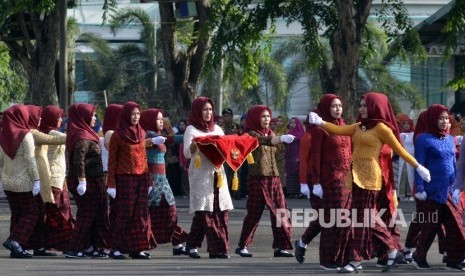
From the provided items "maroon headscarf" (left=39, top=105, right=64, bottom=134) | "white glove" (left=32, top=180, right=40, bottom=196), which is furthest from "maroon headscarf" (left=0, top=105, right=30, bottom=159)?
"white glove" (left=32, top=180, right=40, bottom=196)

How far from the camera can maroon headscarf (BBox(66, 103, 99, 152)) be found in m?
16.0

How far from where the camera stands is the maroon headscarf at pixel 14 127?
15961mm

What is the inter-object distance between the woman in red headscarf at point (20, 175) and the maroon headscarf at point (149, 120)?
1312 mm

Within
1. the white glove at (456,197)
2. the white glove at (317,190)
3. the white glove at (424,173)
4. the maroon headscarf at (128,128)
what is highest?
the maroon headscarf at (128,128)

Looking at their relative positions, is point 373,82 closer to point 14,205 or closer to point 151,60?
point 151,60

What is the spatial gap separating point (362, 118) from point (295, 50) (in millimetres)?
42500

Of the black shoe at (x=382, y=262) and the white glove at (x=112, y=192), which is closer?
Result: the black shoe at (x=382, y=262)

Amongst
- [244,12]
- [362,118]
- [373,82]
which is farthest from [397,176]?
[373,82]

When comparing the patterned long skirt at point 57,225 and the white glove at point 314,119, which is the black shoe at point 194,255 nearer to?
the patterned long skirt at point 57,225

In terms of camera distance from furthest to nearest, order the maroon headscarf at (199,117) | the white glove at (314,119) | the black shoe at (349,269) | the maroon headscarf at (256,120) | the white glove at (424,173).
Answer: the maroon headscarf at (256,120) → the maroon headscarf at (199,117) → the black shoe at (349,269) → the white glove at (314,119) → the white glove at (424,173)

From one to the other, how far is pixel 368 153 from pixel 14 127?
4.10 m

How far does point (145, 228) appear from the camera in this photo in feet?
52.3

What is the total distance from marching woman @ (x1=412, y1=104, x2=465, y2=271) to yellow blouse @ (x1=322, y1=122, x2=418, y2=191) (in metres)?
0.58

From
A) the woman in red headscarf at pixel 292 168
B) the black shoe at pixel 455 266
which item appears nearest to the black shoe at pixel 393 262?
the black shoe at pixel 455 266
